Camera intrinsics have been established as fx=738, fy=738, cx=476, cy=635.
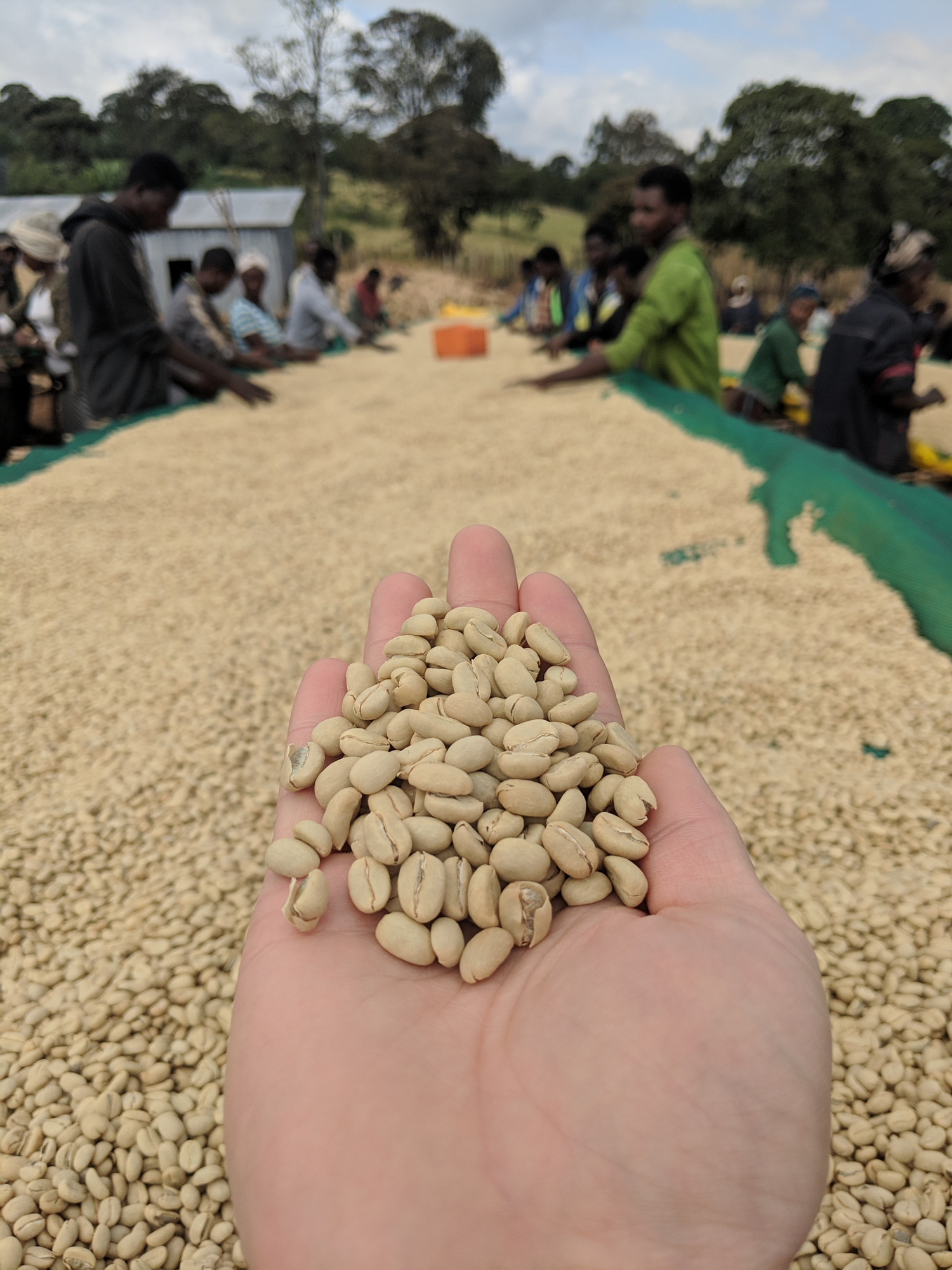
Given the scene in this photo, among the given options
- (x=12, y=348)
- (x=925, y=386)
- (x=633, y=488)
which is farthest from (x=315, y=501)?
(x=925, y=386)

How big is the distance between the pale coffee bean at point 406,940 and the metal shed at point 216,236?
1614cm

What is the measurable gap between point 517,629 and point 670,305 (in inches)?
A: 128

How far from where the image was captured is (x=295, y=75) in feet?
67.4

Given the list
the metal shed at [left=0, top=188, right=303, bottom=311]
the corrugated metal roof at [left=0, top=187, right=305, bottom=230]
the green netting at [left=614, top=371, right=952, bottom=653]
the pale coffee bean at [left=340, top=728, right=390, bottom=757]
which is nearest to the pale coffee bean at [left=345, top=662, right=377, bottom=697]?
the pale coffee bean at [left=340, top=728, right=390, bottom=757]

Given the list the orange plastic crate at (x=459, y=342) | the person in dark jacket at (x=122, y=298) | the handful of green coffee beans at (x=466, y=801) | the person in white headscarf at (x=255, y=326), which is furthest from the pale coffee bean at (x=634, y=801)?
the orange plastic crate at (x=459, y=342)

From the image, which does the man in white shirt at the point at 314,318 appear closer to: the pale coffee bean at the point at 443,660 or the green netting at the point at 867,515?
the green netting at the point at 867,515

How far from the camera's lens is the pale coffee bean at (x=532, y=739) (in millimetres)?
1233

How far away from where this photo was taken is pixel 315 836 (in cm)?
115

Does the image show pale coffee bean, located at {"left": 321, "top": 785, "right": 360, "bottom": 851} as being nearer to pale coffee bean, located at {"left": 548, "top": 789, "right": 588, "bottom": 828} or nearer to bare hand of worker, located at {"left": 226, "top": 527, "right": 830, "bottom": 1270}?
bare hand of worker, located at {"left": 226, "top": 527, "right": 830, "bottom": 1270}

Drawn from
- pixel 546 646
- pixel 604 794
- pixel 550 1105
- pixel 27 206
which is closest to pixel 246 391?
pixel 546 646

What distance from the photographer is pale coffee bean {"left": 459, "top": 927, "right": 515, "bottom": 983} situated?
100 centimetres

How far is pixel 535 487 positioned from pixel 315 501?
1037 mm

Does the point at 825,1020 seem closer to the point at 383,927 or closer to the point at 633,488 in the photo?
the point at 383,927

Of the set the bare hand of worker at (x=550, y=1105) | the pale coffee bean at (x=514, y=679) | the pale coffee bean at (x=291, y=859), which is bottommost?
the bare hand of worker at (x=550, y=1105)
